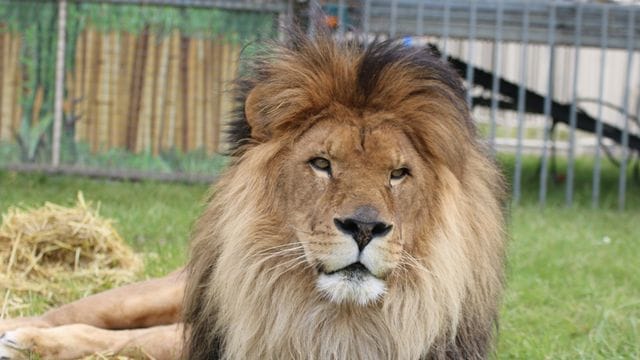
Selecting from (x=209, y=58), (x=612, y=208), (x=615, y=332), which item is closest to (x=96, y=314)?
(x=615, y=332)

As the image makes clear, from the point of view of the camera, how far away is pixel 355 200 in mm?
2873

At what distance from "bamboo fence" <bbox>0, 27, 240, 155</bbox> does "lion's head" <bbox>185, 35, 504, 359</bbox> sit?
587cm

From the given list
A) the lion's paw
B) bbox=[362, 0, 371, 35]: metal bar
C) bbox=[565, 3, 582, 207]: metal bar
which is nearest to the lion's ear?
the lion's paw

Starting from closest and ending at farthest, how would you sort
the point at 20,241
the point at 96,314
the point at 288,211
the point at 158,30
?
the point at 288,211 < the point at 96,314 < the point at 20,241 < the point at 158,30

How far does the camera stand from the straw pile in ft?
17.6

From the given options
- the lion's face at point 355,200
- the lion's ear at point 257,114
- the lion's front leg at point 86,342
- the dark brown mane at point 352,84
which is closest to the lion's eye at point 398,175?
the lion's face at point 355,200

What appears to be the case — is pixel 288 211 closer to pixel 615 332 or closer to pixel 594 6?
pixel 615 332

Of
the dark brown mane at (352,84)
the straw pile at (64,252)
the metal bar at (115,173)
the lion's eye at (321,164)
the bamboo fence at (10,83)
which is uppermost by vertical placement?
the dark brown mane at (352,84)

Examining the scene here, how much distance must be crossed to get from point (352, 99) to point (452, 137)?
11.0 inches

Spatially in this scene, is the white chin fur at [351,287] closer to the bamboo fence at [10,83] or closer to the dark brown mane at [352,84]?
the dark brown mane at [352,84]

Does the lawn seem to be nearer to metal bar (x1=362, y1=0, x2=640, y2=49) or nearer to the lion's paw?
the lion's paw

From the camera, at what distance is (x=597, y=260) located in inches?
256

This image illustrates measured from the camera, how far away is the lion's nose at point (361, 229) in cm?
282

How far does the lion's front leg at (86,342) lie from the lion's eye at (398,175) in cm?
117
